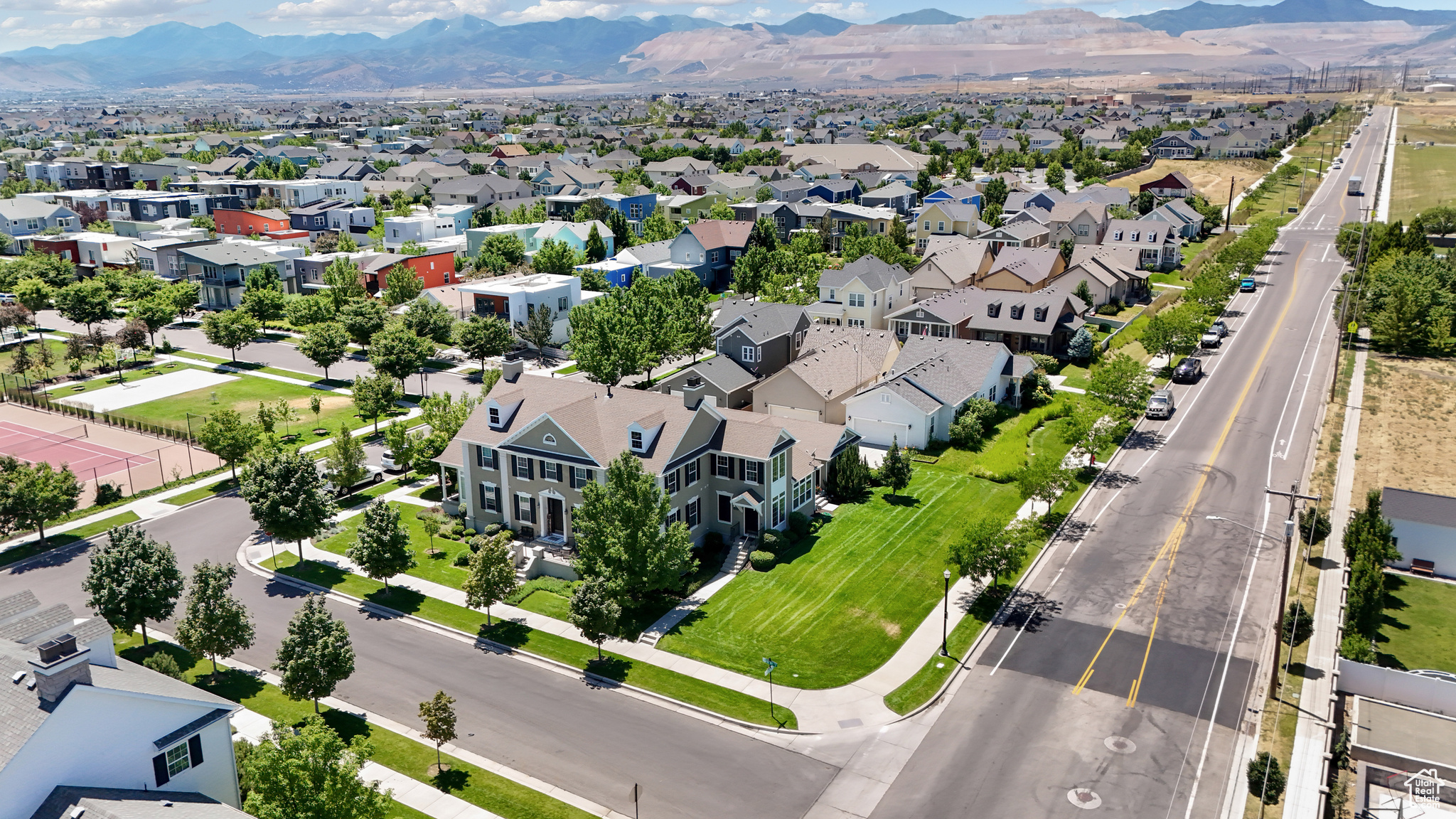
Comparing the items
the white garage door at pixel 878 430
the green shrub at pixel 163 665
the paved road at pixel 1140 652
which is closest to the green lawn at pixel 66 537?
the green shrub at pixel 163 665

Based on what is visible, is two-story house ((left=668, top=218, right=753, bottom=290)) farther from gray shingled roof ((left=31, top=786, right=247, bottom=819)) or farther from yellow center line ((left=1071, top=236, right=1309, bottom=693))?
gray shingled roof ((left=31, top=786, right=247, bottom=819))

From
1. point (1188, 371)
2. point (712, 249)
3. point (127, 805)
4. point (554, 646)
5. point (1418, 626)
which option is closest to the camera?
point (127, 805)

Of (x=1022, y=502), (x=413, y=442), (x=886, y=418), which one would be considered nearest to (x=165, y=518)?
(x=413, y=442)

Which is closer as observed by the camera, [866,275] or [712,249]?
[866,275]

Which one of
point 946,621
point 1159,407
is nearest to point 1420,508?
point 1159,407

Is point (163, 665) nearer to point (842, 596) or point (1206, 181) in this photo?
point (842, 596)

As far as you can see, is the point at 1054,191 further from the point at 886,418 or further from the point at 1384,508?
the point at 1384,508
